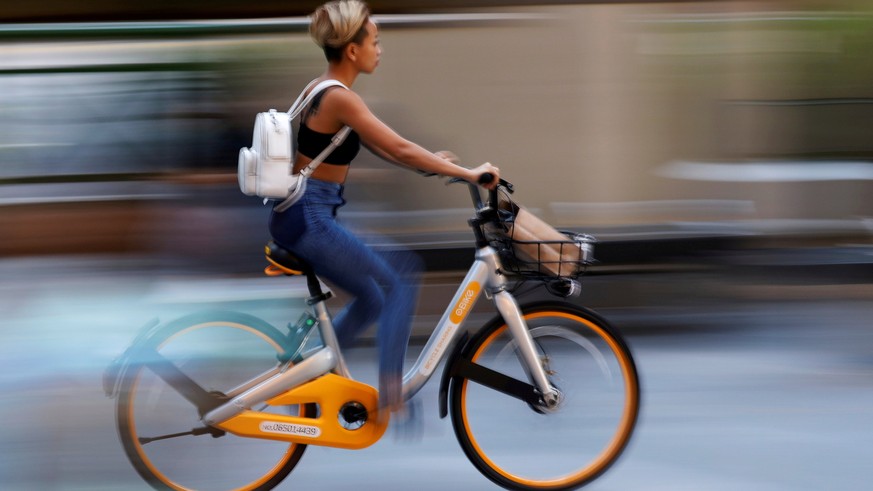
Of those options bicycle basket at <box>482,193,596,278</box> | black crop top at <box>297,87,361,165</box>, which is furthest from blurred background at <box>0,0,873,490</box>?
black crop top at <box>297,87,361,165</box>

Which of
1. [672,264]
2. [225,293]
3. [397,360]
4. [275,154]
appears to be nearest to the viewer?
[275,154]

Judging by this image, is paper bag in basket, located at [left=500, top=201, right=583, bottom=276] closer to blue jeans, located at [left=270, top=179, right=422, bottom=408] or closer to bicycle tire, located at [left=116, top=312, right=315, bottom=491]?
blue jeans, located at [left=270, top=179, right=422, bottom=408]

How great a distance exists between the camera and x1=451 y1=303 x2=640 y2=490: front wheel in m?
3.73

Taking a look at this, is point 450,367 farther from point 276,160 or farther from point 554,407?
point 276,160

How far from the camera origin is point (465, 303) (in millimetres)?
3701

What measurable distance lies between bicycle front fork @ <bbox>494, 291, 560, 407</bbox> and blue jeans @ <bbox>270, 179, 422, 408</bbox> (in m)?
0.29

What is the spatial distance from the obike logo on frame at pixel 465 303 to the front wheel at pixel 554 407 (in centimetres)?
9

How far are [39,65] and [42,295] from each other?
5.12 ft

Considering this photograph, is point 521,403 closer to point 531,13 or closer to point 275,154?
point 275,154

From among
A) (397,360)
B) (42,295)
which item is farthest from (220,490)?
(42,295)

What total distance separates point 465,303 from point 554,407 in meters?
0.46

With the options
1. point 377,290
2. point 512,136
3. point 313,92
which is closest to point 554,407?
point 377,290

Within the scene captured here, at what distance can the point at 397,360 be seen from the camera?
3648 mm

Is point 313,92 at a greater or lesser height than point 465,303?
greater
